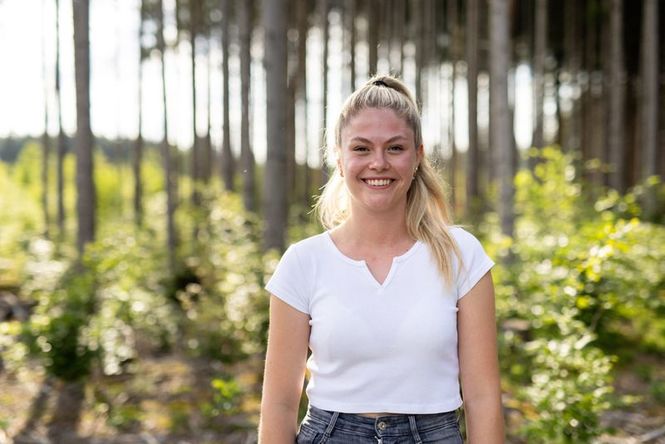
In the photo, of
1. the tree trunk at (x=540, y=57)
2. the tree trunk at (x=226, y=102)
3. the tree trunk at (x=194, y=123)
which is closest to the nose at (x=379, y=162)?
the tree trunk at (x=226, y=102)

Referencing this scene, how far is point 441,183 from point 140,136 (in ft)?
51.2

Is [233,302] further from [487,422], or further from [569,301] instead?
[487,422]

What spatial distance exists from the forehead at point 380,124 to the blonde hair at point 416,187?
0.04 ft

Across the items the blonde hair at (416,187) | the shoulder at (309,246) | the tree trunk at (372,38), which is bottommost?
the shoulder at (309,246)

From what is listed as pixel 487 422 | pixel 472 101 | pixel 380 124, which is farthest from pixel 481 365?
pixel 472 101

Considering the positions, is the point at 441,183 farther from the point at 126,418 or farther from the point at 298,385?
the point at 126,418

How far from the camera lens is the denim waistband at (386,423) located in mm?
1810

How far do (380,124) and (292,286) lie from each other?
53 cm

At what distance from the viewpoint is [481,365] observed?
1824 millimetres

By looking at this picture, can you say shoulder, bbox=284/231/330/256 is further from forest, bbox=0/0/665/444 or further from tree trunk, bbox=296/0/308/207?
tree trunk, bbox=296/0/308/207

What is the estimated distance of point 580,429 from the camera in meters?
3.77

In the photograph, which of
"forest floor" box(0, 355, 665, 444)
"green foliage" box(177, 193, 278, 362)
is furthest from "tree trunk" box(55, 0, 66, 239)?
"forest floor" box(0, 355, 665, 444)

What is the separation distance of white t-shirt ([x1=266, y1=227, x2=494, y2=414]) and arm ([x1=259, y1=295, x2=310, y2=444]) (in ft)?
0.12

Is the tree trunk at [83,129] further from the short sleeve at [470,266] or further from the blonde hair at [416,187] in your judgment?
the short sleeve at [470,266]
